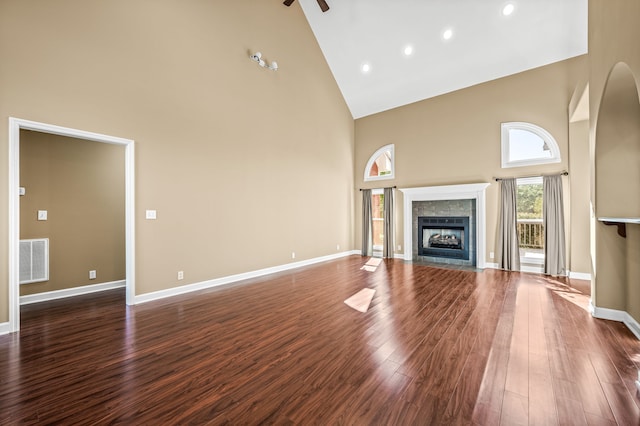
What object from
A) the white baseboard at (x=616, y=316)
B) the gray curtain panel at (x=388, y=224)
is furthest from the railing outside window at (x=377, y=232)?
the white baseboard at (x=616, y=316)

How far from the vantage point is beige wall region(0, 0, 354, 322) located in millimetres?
2914

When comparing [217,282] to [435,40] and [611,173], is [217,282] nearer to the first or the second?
[611,173]

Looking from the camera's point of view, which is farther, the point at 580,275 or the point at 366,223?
the point at 366,223

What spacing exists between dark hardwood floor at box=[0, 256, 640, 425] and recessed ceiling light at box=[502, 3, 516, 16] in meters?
4.82

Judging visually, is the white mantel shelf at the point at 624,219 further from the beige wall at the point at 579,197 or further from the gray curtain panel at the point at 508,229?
the gray curtain panel at the point at 508,229

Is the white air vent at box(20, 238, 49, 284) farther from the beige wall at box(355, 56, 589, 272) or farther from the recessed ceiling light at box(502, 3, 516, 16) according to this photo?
the recessed ceiling light at box(502, 3, 516, 16)

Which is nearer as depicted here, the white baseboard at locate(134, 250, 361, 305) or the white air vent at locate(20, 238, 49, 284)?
the white air vent at locate(20, 238, 49, 284)

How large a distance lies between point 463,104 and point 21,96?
7440 mm

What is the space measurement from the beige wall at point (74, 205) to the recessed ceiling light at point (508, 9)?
705cm

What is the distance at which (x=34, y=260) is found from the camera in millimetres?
3645

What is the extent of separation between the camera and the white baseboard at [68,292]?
11.9ft

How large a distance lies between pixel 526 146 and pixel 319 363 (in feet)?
19.6

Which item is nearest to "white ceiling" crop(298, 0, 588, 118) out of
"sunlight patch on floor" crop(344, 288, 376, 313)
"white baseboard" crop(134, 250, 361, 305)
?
"white baseboard" crop(134, 250, 361, 305)

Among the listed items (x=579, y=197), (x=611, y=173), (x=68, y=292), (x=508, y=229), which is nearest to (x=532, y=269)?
(x=508, y=229)
